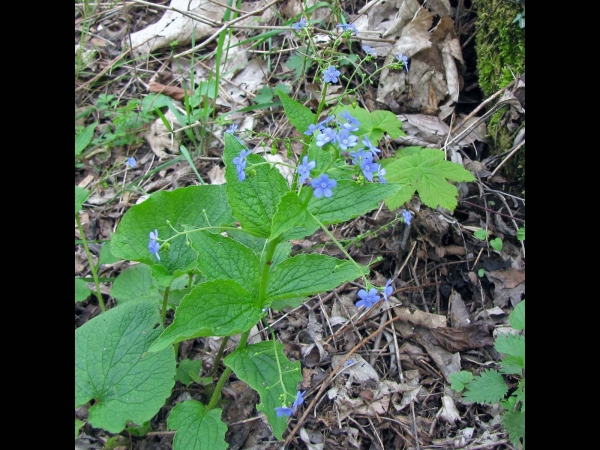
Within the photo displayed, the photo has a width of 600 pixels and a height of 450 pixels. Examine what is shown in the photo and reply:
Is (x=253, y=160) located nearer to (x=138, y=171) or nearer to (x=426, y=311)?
(x=426, y=311)

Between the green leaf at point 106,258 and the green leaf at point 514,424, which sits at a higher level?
the green leaf at point 106,258

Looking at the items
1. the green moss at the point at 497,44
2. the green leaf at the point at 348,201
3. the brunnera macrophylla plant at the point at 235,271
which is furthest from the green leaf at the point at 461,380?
the green moss at the point at 497,44

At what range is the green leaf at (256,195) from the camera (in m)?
2.01

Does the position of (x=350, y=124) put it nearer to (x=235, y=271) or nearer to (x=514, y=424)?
(x=235, y=271)

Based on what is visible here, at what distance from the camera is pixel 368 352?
2799mm

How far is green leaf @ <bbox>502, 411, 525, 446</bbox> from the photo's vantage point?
212 cm

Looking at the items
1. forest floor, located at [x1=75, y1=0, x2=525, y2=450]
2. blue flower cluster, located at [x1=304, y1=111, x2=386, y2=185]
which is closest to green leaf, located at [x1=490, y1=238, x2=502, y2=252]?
forest floor, located at [x1=75, y1=0, x2=525, y2=450]

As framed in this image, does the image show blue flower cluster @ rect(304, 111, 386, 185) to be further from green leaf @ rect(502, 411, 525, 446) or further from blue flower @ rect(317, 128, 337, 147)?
green leaf @ rect(502, 411, 525, 446)

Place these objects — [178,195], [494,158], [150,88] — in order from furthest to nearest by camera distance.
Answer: [150,88] → [494,158] → [178,195]

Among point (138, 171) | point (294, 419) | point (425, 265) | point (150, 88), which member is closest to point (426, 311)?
point (425, 265)

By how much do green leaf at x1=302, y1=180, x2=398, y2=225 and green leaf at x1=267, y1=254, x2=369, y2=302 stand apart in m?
0.20

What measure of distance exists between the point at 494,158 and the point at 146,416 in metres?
Answer: 2.47

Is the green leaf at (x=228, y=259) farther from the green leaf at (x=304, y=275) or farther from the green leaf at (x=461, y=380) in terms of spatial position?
the green leaf at (x=461, y=380)

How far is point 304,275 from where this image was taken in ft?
Result: 6.85
